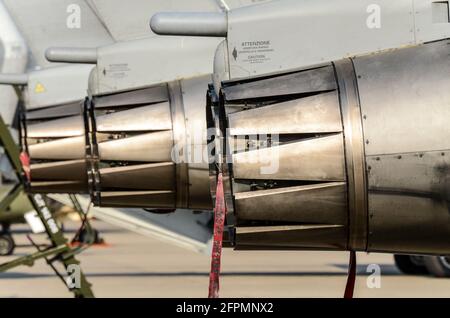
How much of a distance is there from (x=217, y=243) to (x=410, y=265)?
1417 centimetres

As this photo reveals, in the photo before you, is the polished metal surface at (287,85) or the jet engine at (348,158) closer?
the jet engine at (348,158)

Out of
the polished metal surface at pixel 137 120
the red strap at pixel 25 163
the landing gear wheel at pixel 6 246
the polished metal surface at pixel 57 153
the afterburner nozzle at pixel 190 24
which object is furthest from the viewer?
→ the landing gear wheel at pixel 6 246

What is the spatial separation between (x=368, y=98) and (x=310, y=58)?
2.72 feet

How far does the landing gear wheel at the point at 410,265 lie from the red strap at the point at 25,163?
8.26 meters

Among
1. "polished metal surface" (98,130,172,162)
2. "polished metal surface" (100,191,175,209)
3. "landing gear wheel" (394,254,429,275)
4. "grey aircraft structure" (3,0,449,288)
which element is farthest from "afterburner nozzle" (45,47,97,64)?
"landing gear wheel" (394,254,429,275)

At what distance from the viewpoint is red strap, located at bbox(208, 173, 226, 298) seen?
266 inches

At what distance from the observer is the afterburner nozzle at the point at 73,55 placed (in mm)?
12914

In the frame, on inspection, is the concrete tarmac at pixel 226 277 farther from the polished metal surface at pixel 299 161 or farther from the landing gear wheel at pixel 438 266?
the polished metal surface at pixel 299 161

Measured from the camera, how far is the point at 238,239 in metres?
6.90

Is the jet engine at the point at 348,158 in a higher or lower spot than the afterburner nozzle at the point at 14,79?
lower

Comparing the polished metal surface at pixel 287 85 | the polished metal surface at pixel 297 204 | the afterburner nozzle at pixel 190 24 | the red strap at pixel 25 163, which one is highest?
the afterburner nozzle at pixel 190 24

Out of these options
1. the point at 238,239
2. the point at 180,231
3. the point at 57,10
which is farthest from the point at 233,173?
the point at 180,231

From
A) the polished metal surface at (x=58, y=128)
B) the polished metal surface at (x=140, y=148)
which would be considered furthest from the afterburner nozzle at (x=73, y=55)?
the polished metal surface at (x=140, y=148)

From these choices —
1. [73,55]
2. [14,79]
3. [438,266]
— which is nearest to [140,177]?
[73,55]
